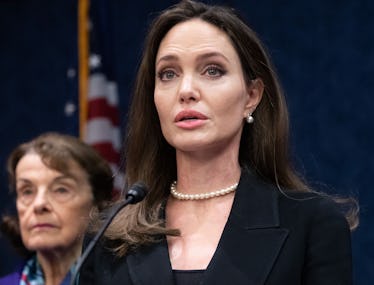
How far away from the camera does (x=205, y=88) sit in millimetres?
1968

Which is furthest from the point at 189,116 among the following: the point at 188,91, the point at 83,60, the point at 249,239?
the point at 83,60

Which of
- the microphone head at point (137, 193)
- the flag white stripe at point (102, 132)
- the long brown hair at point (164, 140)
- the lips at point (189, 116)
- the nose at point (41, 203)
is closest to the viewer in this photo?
the microphone head at point (137, 193)

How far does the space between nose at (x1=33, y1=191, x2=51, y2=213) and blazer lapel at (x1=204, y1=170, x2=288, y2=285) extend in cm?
93

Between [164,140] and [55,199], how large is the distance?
71 centimetres

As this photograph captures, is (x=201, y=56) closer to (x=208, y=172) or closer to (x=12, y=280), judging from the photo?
(x=208, y=172)

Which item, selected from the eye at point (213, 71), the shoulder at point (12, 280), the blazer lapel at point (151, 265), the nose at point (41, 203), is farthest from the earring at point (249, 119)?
the shoulder at point (12, 280)

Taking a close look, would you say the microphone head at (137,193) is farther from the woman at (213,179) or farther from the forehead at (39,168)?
the forehead at (39,168)

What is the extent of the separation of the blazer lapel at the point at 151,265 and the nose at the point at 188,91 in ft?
1.08

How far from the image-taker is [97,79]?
3.83 metres

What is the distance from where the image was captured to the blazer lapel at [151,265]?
1861 mm

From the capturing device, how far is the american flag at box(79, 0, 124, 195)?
12.5 feet

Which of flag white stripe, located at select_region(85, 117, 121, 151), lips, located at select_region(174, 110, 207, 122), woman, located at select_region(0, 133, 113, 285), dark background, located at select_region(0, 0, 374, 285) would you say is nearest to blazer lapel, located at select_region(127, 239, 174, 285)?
lips, located at select_region(174, 110, 207, 122)

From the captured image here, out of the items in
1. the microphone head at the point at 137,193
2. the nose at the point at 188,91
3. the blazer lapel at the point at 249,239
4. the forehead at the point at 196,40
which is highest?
the forehead at the point at 196,40

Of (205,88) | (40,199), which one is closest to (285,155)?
(205,88)
